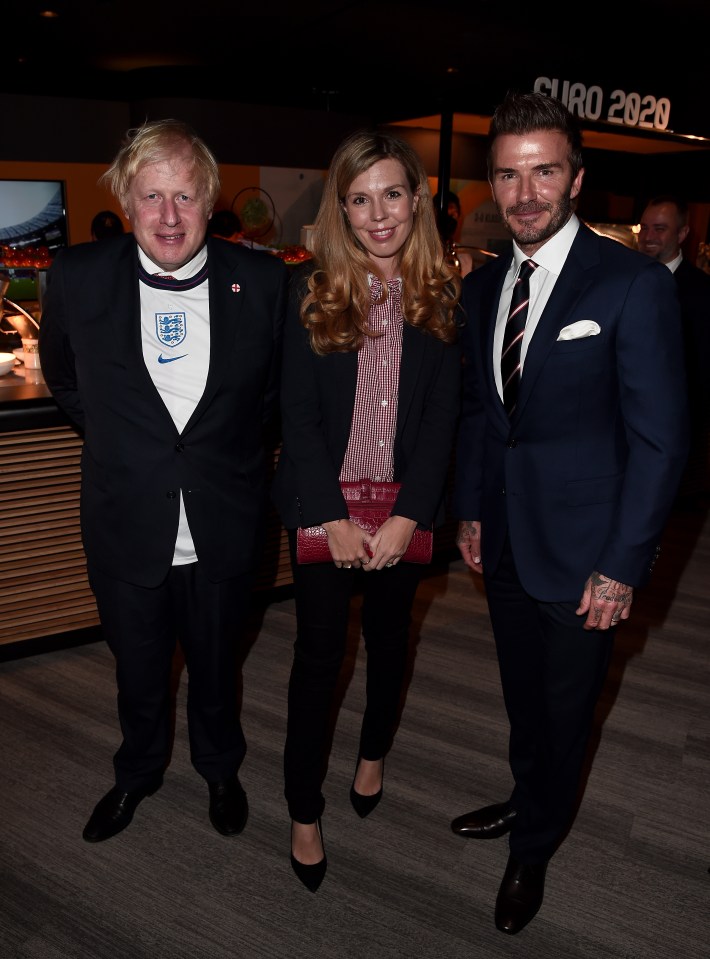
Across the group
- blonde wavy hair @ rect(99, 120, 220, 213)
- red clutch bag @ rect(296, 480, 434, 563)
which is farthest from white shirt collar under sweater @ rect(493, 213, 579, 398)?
blonde wavy hair @ rect(99, 120, 220, 213)

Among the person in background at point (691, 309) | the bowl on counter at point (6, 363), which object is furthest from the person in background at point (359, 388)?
the person in background at point (691, 309)

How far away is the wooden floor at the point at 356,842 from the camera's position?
1.96 metres

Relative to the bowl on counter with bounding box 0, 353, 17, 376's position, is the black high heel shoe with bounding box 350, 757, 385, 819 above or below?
below

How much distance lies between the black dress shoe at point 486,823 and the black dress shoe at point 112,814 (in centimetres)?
92

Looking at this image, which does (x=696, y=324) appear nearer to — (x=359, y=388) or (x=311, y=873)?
(x=359, y=388)

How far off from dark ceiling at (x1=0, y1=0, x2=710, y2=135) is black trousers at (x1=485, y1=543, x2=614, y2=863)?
5.07 metres

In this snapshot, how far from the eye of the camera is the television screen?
855cm

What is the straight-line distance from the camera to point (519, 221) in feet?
5.61

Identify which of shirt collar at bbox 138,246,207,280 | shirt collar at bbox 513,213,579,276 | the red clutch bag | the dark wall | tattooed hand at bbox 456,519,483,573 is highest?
the dark wall

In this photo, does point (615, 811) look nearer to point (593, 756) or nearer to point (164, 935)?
point (593, 756)

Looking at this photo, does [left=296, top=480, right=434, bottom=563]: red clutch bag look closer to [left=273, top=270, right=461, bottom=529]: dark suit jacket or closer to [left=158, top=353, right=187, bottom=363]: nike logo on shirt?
[left=273, top=270, right=461, bottom=529]: dark suit jacket

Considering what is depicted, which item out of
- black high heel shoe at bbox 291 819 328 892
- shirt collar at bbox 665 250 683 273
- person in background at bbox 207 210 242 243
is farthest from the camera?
person in background at bbox 207 210 242 243

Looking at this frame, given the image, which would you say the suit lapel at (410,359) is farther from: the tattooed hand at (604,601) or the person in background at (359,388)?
the tattooed hand at (604,601)

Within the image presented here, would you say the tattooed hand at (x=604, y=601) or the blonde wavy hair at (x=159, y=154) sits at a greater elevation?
the blonde wavy hair at (x=159, y=154)
